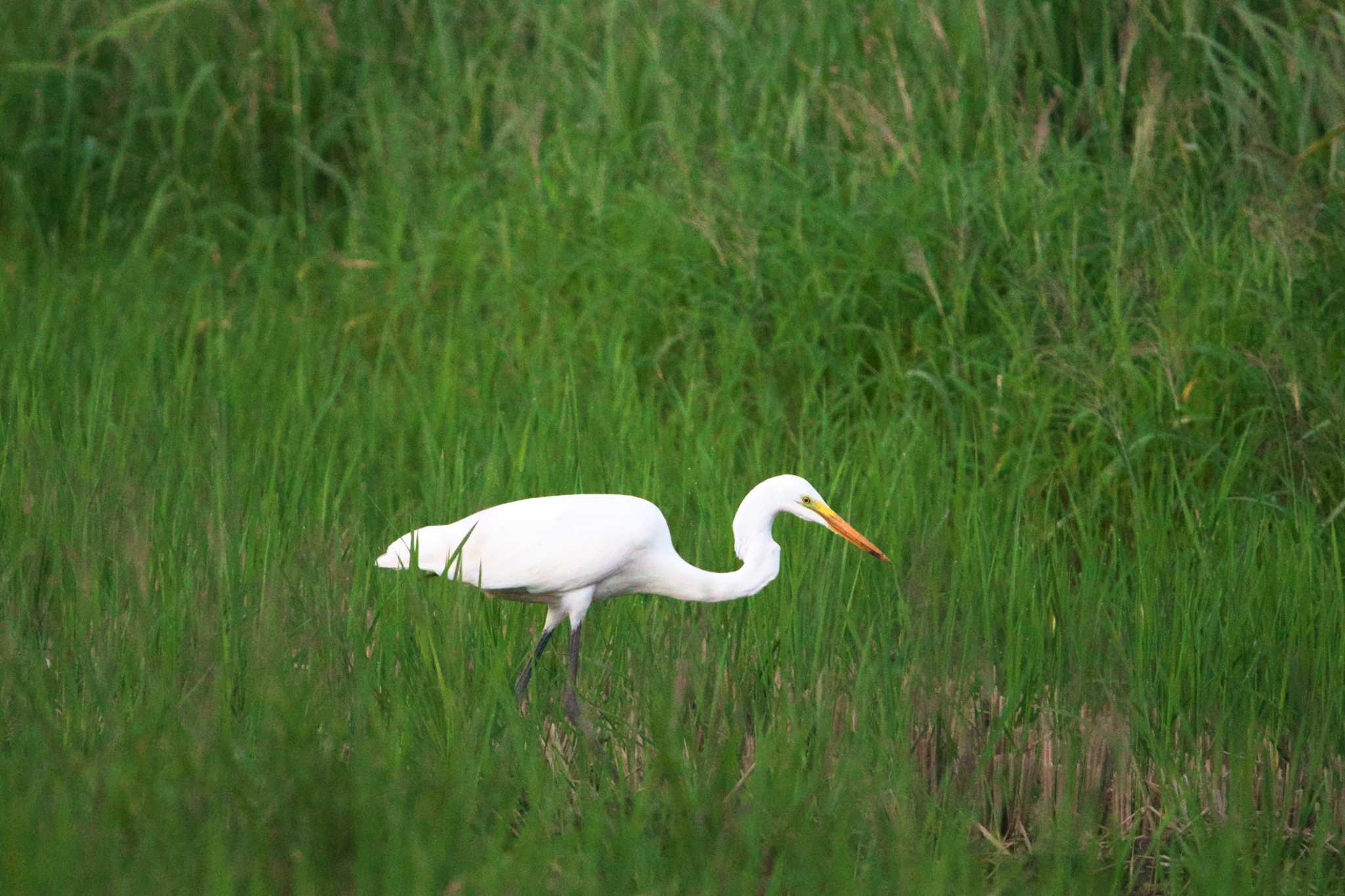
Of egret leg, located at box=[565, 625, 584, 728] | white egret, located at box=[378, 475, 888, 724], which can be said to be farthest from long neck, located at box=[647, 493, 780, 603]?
egret leg, located at box=[565, 625, 584, 728]

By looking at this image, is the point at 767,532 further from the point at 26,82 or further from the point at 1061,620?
the point at 26,82

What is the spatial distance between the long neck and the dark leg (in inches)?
9.9

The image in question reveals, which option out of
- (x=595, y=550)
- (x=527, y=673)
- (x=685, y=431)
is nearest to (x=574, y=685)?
(x=527, y=673)

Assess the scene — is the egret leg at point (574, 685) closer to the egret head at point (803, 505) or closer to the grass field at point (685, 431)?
the grass field at point (685, 431)

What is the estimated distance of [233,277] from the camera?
18.1ft

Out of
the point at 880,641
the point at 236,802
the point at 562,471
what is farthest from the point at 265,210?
the point at 236,802

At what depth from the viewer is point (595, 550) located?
2.56 m

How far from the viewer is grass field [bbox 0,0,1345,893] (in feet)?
6.93

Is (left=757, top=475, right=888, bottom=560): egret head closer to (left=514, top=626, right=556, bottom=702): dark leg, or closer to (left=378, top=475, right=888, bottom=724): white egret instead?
(left=378, top=475, right=888, bottom=724): white egret

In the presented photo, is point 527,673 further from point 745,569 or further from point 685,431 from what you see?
point 685,431

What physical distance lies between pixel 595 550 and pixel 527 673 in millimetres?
263

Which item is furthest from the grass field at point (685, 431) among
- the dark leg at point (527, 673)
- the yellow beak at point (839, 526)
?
the yellow beak at point (839, 526)

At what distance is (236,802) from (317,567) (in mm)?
905

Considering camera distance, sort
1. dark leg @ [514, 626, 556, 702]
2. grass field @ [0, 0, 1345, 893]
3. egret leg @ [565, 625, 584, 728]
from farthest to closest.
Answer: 1. dark leg @ [514, 626, 556, 702]
2. egret leg @ [565, 625, 584, 728]
3. grass field @ [0, 0, 1345, 893]
